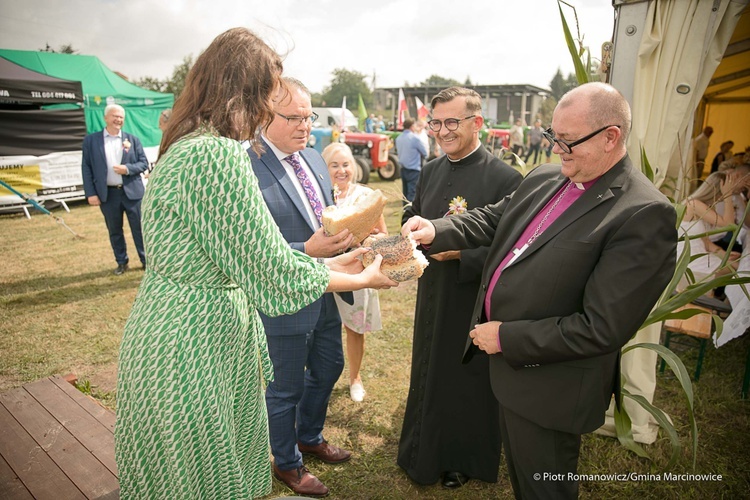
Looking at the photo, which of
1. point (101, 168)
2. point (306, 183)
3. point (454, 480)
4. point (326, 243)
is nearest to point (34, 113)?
point (101, 168)

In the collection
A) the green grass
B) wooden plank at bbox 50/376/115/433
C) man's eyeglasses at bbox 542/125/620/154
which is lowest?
the green grass

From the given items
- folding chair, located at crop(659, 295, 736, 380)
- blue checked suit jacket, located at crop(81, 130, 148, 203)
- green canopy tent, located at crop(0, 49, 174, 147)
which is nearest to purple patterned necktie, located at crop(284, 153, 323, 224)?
folding chair, located at crop(659, 295, 736, 380)

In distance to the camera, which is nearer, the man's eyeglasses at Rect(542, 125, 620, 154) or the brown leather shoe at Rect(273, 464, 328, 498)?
the man's eyeglasses at Rect(542, 125, 620, 154)

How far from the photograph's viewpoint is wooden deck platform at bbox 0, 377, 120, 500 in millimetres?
2592

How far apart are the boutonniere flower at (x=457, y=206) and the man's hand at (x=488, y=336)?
39.2 inches

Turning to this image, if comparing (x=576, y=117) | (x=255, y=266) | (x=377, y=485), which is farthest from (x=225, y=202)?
(x=377, y=485)

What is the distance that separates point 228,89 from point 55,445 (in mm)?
2716

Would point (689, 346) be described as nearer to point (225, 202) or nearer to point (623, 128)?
point (623, 128)

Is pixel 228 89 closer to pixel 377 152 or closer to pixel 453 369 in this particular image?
pixel 453 369

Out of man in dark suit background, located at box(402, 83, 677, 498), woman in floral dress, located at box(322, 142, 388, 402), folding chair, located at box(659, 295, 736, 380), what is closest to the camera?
man in dark suit background, located at box(402, 83, 677, 498)

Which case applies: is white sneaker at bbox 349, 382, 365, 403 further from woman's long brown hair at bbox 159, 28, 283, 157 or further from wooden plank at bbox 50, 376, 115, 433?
woman's long brown hair at bbox 159, 28, 283, 157

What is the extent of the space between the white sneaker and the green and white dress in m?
2.39

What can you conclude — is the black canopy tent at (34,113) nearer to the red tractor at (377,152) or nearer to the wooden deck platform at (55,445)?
the red tractor at (377,152)

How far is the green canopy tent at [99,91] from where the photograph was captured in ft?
43.8
